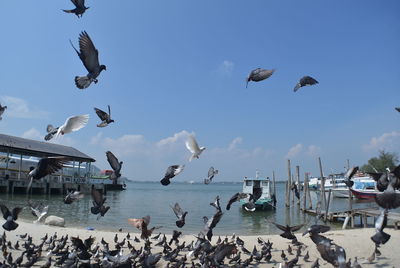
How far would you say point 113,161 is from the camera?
6.35 meters

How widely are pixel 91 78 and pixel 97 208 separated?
8.44ft

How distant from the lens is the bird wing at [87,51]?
5.08 meters

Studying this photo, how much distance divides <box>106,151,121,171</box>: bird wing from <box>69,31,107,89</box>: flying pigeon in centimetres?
152

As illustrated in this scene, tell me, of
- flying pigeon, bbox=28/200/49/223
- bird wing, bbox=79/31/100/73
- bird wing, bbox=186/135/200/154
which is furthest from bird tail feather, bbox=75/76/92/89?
flying pigeon, bbox=28/200/49/223

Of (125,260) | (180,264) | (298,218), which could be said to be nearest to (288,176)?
(298,218)

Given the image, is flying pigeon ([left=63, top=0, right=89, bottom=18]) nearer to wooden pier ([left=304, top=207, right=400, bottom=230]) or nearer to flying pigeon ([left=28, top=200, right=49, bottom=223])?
flying pigeon ([left=28, top=200, right=49, bottom=223])

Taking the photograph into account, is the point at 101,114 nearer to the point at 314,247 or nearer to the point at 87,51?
the point at 87,51

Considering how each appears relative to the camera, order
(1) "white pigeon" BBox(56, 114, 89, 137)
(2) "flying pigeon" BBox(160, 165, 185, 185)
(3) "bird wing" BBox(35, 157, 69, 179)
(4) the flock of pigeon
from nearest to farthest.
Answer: (4) the flock of pigeon, (3) "bird wing" BBox(35, 157, 69, 179), (1) "white pigeon" BBox(56, 114, 89, 137), (2) "flying pigeon" BBox(160, 165, 185, 185)

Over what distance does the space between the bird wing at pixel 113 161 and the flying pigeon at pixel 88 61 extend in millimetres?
1517

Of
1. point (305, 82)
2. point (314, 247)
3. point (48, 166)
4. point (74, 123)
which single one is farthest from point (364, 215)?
point (48, 166)

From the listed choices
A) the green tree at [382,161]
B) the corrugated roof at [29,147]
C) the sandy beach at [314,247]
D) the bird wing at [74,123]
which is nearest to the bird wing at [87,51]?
the bird wing at [74,123]

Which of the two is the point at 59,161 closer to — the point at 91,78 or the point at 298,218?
the point at 91,78

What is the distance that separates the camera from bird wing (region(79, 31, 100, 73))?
5.08 metres

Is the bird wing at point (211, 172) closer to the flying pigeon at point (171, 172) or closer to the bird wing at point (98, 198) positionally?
the flying pigeon at point (171, 172)
